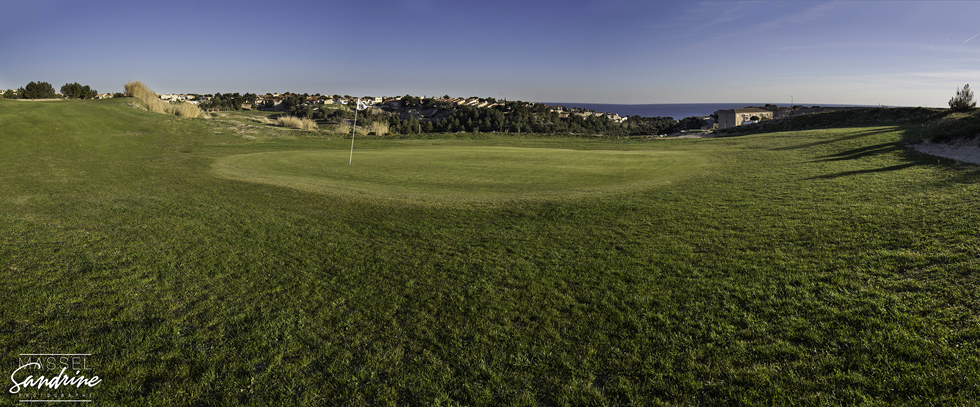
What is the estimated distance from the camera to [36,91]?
4894cm

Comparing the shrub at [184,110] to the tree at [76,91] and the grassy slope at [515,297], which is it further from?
the grassy slope at [515,297]

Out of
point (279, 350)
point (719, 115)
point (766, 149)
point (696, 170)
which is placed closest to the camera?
point (279, 350)

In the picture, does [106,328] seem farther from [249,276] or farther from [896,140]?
[896,140]

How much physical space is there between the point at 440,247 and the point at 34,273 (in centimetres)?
714

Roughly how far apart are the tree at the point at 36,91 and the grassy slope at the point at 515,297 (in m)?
54.4

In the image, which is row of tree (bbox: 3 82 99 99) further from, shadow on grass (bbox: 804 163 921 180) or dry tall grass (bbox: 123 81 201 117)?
shadow on grass (bbox: 804 163 921 180)

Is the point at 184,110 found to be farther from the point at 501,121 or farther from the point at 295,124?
the point at 501,121

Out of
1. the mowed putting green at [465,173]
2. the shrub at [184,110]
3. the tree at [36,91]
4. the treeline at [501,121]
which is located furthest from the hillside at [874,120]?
the tree at [36,91]

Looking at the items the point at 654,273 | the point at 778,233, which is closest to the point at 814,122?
the point at 778,233

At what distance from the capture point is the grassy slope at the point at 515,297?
427 cm

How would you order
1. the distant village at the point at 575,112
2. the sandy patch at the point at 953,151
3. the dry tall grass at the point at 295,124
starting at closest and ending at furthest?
the sandy patch at the point at 953,151, the dry tall grass at the point at 295,124, the distant village at the point at 575,112

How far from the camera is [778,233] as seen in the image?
8664mm

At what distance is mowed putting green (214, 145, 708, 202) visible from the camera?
49.9 feet

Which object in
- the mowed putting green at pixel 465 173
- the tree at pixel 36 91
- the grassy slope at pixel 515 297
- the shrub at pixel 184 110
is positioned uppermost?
the tree at pixel 36 91
